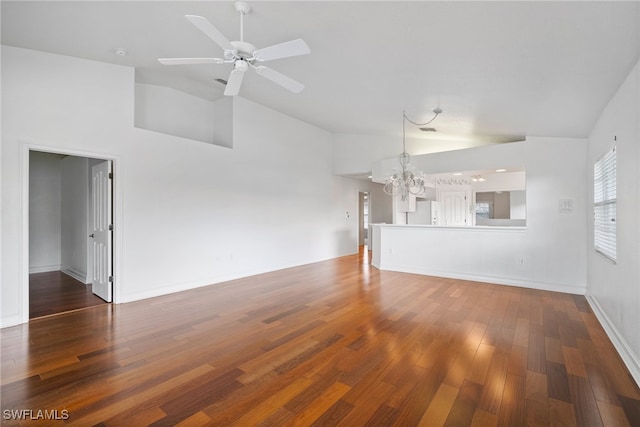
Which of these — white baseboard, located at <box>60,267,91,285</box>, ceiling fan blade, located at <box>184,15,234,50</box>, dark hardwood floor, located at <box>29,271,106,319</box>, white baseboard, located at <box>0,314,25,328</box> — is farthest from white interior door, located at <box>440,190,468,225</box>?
white baseboard, located at <box>0,314,25,328</box>

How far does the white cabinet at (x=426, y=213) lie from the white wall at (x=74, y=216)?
7.53 m

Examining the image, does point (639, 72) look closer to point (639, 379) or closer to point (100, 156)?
point (639, 379)

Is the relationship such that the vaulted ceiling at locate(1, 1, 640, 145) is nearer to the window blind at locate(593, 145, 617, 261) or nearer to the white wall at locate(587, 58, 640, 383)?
the white wall at locate(587, 58, 640, 383)

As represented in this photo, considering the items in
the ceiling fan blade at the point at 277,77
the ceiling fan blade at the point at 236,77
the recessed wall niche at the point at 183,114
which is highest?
the recessed wall niche at the point at 183,114

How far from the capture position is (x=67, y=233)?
632 centimetres

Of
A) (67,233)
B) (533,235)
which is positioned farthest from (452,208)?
(67,233)

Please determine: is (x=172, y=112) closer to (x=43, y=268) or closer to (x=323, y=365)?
(x=43, y=268)

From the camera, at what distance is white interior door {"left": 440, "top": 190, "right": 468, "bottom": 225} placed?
8508 mm

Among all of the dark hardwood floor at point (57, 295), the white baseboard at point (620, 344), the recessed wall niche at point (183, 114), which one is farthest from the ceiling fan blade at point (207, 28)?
the white baseboard at point (620, 344)

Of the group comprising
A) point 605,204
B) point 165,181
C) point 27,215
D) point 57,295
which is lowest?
point 57,295

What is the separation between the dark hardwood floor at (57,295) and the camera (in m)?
3.97

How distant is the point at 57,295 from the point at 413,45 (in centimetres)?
613

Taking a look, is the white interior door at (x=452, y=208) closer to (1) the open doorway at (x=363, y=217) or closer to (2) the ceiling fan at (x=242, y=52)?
(1) the open doorway at (x=363, y=217)

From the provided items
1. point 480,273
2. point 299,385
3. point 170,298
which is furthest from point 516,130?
point 170,298
